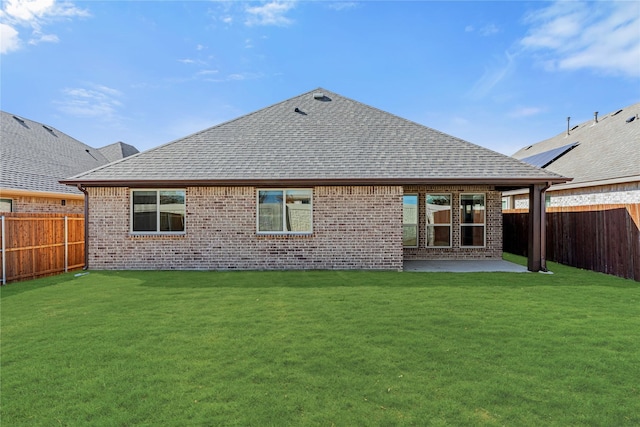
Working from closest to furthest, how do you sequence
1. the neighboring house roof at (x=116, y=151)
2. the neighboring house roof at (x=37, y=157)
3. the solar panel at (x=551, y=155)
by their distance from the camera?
the neighboring house roof at (x=37, y=157) → the solar panel at (x=551, y=155) → the neighboring house roof at (x=116, y=151)

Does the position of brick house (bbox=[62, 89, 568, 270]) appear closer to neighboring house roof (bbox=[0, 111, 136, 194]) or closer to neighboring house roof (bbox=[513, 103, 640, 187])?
neighboring house roof (bbox=[0, 111, 136, 194])

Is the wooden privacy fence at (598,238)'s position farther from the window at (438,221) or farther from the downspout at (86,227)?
the downspout at (86,227)

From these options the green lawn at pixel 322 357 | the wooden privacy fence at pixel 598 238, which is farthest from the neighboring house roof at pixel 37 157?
the wooden privacy fence at pixel 598 238

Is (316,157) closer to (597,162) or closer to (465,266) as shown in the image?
(465,266)

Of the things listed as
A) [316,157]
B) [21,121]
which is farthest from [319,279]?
[21,121]

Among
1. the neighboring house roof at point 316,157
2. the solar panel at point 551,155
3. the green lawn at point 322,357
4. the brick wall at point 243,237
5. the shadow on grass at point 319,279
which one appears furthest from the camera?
the solar panel at point 551,155

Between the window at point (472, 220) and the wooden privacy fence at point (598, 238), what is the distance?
95.7 inches

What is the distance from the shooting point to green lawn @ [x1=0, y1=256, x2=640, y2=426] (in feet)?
9.98

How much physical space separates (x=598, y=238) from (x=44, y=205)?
20.2 metres

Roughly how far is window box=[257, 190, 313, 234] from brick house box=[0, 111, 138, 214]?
9549mm

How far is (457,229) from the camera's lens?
12844 millimetres

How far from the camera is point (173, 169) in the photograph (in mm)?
10664

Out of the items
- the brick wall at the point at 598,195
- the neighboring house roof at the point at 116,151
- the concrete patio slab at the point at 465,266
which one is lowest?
the concrete patio slab at the point at 465,266

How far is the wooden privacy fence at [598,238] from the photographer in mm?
9062
